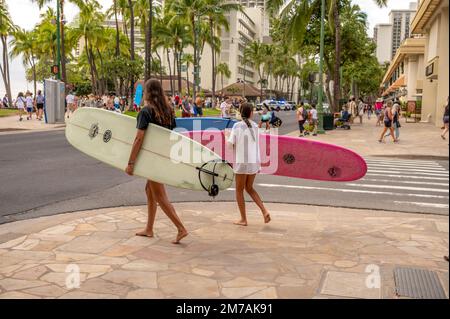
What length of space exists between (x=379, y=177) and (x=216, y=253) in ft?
22.8

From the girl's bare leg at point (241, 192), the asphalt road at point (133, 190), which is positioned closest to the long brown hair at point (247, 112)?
the girl's bare leg at point (241, 192)

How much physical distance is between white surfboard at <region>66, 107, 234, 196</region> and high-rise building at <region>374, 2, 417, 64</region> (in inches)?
5962

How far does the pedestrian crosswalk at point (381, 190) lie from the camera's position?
25.9 ft

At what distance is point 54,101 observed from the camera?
27.5 meters

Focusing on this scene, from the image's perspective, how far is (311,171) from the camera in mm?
6520

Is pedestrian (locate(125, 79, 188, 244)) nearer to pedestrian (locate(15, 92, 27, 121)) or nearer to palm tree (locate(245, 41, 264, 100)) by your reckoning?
pedestrian (locate(15, 92, 27, 121))

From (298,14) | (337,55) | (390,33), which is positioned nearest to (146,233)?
(337,55)

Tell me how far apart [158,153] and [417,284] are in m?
2.94

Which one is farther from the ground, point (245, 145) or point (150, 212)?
Result: point (245, 145)

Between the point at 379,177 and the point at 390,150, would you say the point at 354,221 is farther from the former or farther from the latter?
the point at 390,150

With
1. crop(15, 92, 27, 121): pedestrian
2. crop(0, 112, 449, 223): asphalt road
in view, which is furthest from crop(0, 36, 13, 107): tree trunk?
crop(0, 112, 449, 223): asphalt road

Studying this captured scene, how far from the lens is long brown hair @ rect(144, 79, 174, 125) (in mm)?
5164

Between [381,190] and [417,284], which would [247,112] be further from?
[381,190]

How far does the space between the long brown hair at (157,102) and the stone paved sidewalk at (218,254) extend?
4.54 feet
